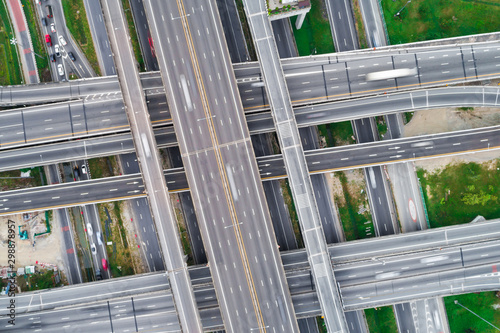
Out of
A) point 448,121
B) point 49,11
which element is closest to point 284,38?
point 448,121

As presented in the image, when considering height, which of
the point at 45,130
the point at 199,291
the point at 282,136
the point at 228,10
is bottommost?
the point at 199,291

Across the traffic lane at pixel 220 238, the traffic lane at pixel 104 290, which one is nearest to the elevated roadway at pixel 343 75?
the traffic lane at pixel 220 238

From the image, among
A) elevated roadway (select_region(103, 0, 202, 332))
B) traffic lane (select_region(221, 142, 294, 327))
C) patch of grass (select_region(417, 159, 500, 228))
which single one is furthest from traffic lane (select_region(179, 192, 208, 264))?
patch of grass (select_region(417, 159, 500, 228))

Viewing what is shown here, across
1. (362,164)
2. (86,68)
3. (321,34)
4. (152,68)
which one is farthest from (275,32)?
(86,68)

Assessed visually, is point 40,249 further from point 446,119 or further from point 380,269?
point 446,119

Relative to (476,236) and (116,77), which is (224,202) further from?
(476,236)
